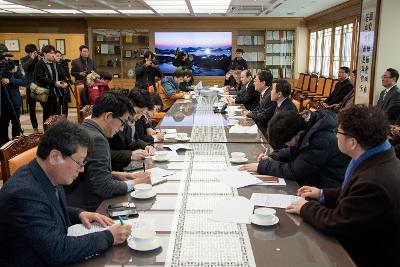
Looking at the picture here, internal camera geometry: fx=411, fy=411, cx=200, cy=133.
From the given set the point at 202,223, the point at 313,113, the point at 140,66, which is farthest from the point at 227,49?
the point at 202,223

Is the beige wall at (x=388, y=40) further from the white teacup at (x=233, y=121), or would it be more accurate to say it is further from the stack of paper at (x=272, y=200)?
the stack of paper at (x=272, y=200)

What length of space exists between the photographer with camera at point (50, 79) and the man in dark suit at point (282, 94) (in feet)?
11.7

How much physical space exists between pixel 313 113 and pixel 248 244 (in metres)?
1.10

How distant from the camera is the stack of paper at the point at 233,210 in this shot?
68.7 inches

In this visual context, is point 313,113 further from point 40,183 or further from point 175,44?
point 175,44

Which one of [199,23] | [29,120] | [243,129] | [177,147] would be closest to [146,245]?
[177,147]

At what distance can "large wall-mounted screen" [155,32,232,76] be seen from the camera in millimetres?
11562

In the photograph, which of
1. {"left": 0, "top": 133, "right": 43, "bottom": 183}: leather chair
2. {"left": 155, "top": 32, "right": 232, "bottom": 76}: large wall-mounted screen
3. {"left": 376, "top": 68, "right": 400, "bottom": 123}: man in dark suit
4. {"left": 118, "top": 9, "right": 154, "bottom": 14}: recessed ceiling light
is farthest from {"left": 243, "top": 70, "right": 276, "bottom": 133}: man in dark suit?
{"left": 155, "top": 32, "right": 232, "bottom": 76}: large wall-mounted screen

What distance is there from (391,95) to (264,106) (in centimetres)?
195

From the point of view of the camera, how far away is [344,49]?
865cm

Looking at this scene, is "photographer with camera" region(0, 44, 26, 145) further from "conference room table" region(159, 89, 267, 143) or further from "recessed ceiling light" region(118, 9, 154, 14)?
"recessed ceiling light" region(118, 9, 154, 14)

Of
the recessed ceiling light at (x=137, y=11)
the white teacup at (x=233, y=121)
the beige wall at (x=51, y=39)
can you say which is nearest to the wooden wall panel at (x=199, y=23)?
the beige wall at (x=51, y=39)

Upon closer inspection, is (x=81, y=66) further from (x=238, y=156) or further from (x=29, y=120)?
(x=238, y=156)

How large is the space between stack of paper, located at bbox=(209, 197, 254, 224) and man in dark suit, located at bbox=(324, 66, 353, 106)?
631cm
